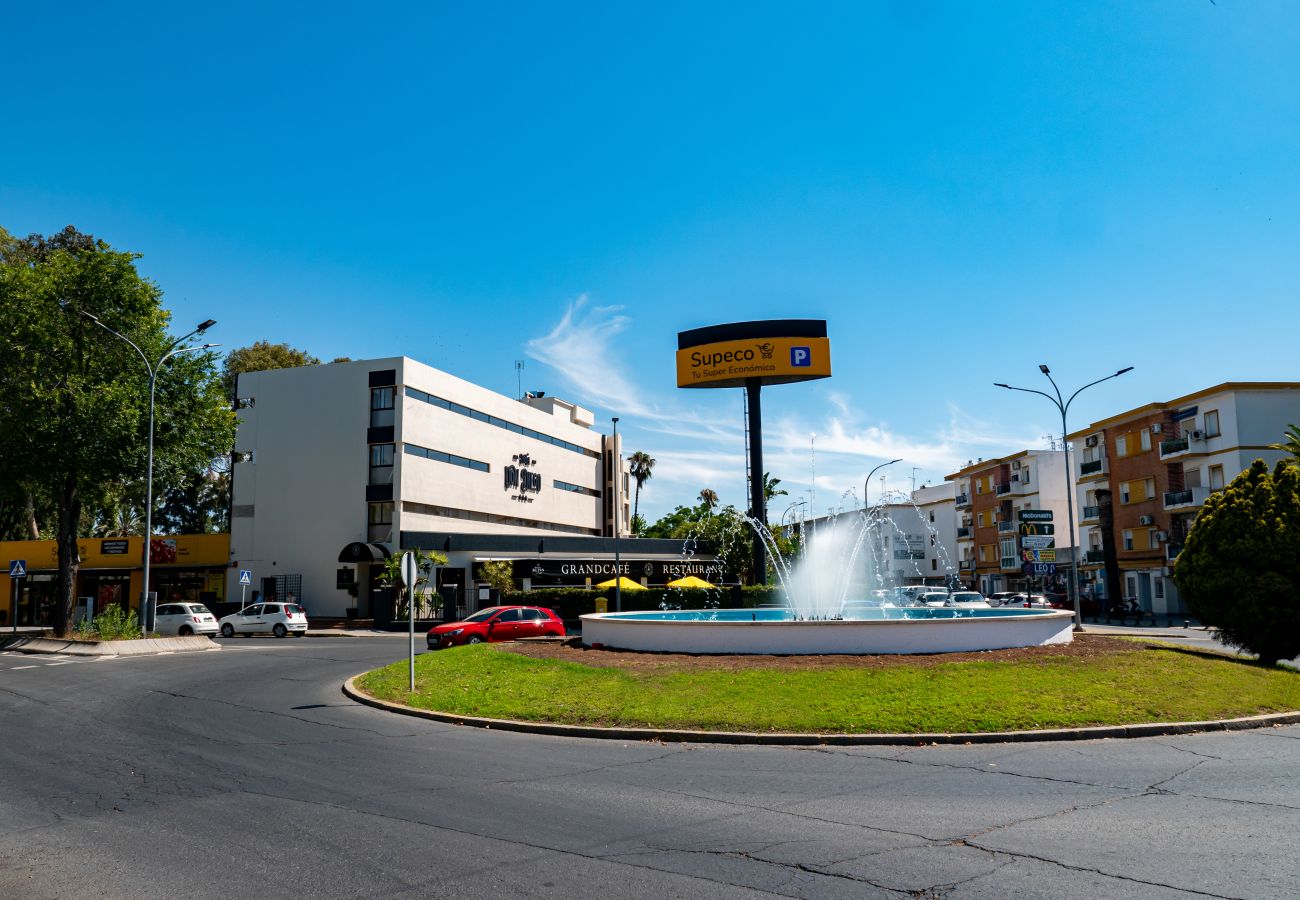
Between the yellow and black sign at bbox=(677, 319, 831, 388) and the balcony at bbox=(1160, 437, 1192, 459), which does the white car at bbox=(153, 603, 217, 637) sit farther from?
the balcony at bbox=(1160, 437, 1192, 459)

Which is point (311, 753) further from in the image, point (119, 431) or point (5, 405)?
point (5, 405)

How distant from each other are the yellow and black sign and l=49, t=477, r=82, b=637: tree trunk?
30.4 metres

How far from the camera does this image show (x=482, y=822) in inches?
329

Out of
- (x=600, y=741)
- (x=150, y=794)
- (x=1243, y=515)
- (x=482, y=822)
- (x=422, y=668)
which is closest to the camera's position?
(x=482, y=822)

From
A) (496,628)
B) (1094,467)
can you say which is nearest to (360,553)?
(496,628)

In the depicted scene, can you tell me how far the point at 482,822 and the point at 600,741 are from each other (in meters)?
5.14

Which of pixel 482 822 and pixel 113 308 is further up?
pixel 113 308

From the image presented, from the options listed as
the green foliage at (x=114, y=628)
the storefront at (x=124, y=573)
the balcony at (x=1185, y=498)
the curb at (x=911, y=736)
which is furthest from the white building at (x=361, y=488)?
the balcony at (x=1185, y=498)

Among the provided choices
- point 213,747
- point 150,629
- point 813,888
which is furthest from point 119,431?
point 813,888

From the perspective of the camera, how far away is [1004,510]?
271 feet

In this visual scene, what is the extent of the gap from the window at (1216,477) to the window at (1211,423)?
200 cm

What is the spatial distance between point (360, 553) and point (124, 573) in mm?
15747

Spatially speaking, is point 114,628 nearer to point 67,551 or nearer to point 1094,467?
point 67,551

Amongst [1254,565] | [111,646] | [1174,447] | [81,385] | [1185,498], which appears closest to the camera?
[1254,565]
